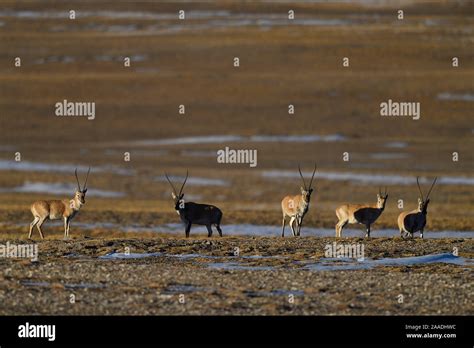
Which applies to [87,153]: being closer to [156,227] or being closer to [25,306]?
[156,227]

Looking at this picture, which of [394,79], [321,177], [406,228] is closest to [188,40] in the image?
[394,79]

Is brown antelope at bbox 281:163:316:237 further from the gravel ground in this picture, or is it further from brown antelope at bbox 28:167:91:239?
brown antelope at bbox 28:167:91:239

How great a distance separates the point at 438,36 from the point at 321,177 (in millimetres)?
42256
